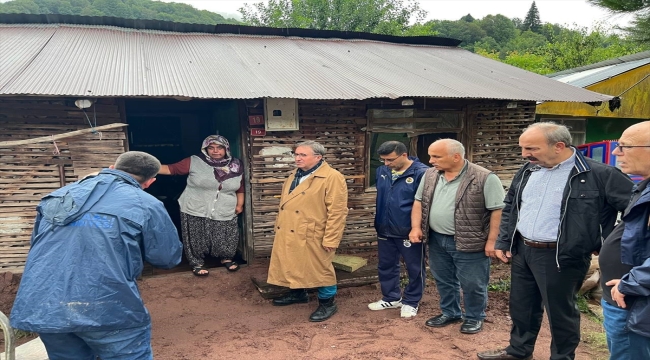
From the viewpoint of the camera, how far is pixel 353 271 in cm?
493

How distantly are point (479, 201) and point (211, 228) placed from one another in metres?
3.09

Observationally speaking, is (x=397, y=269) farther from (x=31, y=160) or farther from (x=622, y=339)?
(x=31, y=160)

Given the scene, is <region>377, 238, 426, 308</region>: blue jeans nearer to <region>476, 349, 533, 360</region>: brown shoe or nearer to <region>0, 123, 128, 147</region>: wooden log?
<region>476, 349, 533, 360</region>: brown shoe

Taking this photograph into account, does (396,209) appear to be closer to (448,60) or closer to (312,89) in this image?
(312,89)

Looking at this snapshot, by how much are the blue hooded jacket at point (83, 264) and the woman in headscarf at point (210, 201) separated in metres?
2.57

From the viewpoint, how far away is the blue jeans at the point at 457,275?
11.5 ft

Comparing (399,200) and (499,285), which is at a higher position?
(399,200)

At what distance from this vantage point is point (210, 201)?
16.2 ft

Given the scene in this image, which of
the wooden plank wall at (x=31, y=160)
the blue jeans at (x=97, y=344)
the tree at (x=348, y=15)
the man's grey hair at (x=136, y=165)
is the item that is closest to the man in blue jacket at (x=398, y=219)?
the man's grey hair at (x=136, y=165)


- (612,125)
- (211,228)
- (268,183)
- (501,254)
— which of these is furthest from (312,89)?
(612,125)

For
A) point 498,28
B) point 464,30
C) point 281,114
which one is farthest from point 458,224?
point 498,28

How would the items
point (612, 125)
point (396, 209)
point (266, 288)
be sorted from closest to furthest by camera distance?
1. point (396, 209)
2. point (266, 288)
3. point (612, 125)

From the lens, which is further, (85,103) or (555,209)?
(85,103)

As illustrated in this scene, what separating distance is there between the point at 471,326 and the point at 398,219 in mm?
1124
